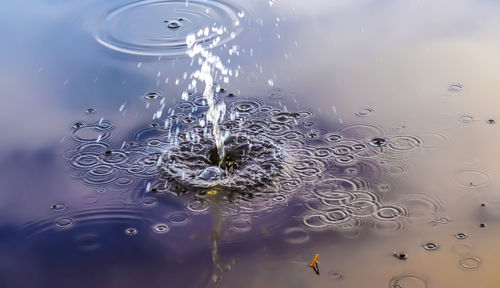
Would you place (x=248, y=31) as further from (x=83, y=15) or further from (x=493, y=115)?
(x=493, y=115)

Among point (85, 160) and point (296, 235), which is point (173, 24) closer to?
point (85, 160)

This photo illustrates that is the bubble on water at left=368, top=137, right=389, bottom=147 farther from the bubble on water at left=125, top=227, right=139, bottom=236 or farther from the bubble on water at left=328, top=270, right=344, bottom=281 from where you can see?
the bubble on water at left=125, top=227, right=139, bottom=236

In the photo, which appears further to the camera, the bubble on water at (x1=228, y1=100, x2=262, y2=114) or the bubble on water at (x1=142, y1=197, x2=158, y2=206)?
the bubble on water at (x1=228, y1=100, x2=262, y2=114)

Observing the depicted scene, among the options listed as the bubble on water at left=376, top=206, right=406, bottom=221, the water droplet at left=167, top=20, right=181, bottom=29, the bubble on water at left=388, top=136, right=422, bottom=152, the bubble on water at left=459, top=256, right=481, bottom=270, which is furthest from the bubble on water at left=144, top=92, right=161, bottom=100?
the bubble on water at left=459, top=256, right=481, bottom=270

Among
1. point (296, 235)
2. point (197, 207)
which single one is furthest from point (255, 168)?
point (296, 235)

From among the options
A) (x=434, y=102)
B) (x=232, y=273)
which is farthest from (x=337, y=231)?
(x=434, y=102)

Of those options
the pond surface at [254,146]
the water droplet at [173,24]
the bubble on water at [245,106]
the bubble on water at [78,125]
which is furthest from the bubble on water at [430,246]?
the water droplet at [173,24]
